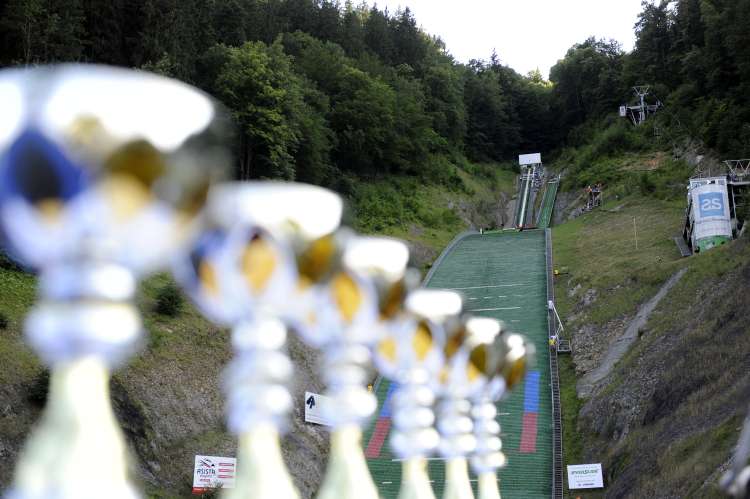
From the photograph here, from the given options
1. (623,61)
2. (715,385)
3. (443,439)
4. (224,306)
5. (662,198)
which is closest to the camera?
(224,306)

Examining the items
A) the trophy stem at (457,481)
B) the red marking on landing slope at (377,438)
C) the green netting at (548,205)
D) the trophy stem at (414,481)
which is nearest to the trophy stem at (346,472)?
the trophy stem at (414,481)

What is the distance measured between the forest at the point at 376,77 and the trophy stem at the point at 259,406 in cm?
3254

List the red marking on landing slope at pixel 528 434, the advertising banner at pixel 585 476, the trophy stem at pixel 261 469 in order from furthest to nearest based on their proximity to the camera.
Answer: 1. the red marking on landing slope at pixel 528 434
2. the advertising banner at pixel 585 476
3. the trophy stem at pixel 261 469

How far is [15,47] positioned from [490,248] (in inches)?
953

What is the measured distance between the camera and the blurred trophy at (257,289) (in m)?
3.69

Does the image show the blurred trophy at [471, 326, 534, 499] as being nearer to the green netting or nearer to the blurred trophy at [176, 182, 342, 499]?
the blurred trophy at [176, 182, 342, 499]

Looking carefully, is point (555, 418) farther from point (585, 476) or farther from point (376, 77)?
point (376, 77)

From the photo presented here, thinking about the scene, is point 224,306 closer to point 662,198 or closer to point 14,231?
point 14,231

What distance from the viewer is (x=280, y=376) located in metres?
3.81

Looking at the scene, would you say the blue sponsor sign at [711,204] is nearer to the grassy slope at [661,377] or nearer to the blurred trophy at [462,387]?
the grassy slope at [661,377]

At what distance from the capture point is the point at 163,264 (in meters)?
3.57

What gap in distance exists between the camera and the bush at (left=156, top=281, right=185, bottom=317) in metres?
28.8

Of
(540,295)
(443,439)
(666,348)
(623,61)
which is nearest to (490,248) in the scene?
(540,295)

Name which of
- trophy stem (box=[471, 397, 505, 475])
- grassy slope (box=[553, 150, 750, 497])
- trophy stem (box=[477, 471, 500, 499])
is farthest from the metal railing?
trophy stem (box=[477, 471, 500, 499])
